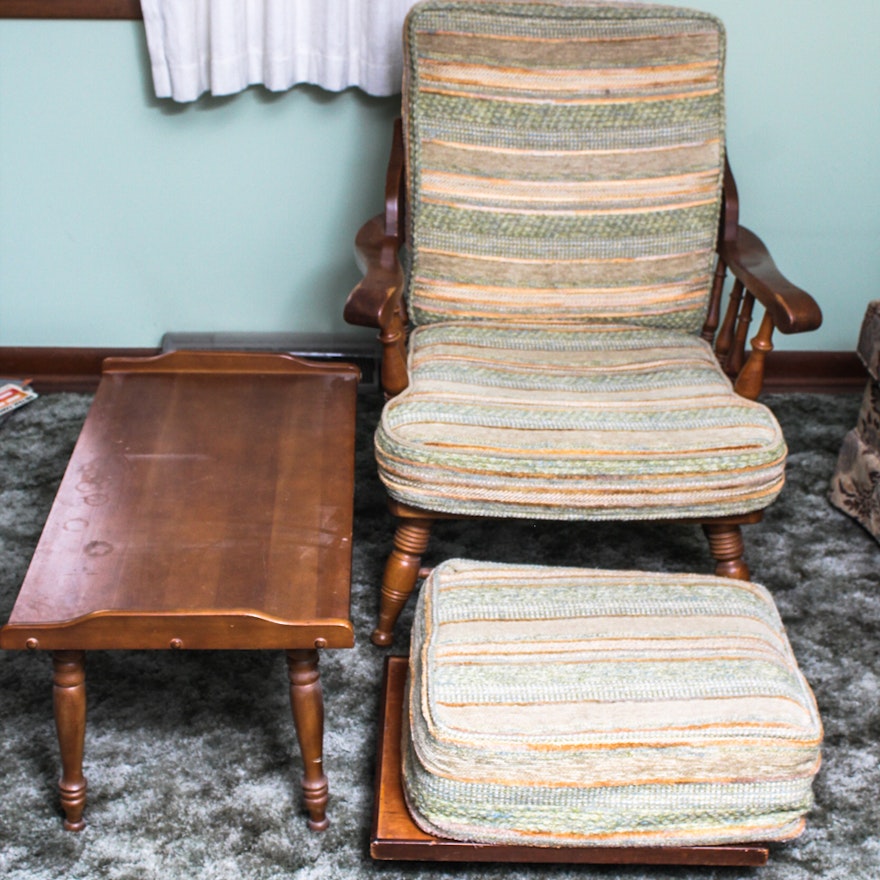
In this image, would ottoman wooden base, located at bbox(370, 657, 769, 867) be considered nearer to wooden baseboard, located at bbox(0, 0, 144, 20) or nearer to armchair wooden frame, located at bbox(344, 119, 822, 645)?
armchair wooden frame, located at bbox(344, 119, 822, 645)

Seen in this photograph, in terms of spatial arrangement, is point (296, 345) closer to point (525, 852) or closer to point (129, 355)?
point (129, 355)

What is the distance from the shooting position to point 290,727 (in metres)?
2.07

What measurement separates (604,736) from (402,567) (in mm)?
643

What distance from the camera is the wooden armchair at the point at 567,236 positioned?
220 cm

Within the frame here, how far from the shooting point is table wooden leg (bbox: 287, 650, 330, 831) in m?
1.74

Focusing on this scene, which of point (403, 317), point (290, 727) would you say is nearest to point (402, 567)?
point (290, 727)

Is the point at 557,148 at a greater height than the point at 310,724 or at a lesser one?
greater

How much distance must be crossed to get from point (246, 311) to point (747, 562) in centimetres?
144

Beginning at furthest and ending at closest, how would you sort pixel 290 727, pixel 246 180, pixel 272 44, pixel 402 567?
pixel 246 180
pixel 272 44
pixel 402 567
pixel 290 727

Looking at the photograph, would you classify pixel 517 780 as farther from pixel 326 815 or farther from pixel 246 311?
pixel 246 311

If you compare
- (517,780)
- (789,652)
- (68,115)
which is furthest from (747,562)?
(68,115)

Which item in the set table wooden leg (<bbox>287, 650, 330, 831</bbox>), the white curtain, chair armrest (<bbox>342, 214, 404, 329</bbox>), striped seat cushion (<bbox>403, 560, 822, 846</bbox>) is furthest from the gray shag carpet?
the white curtain

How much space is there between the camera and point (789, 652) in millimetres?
1868

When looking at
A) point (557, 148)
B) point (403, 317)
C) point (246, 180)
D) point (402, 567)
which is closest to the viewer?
point (402, 567)
